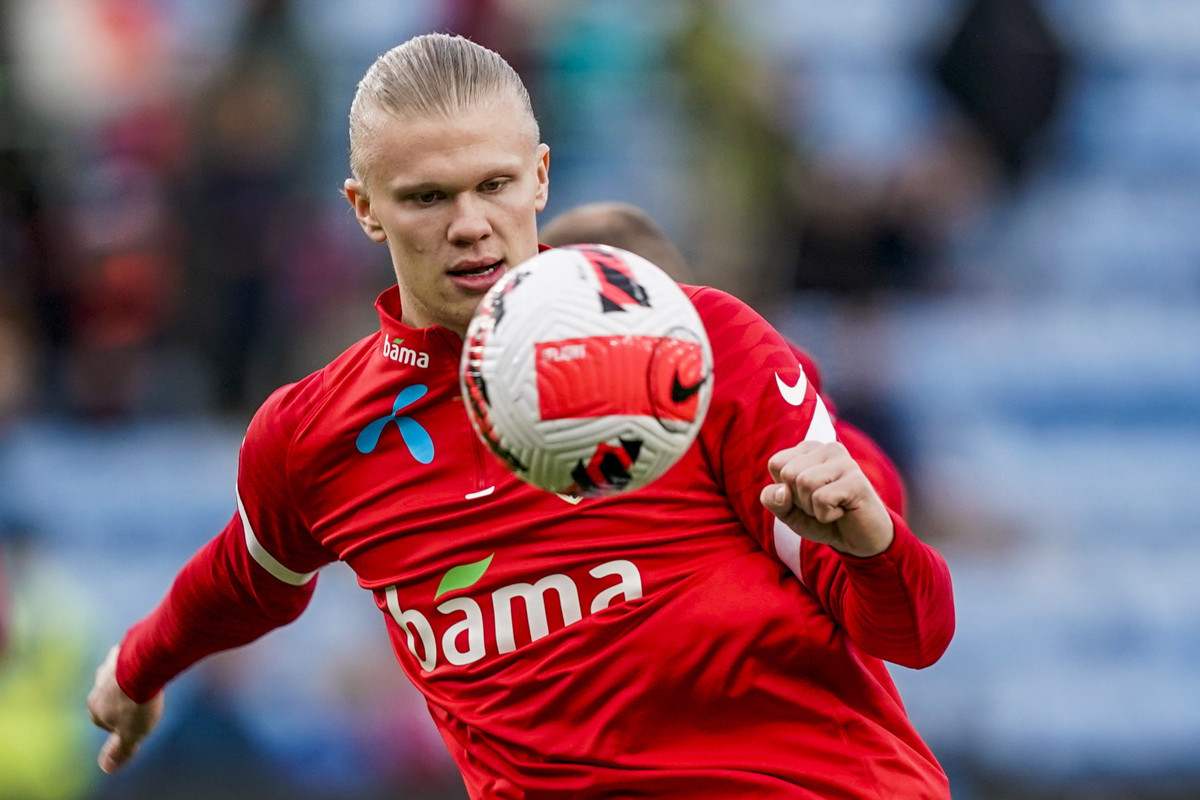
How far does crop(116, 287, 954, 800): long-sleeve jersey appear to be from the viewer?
3.05 m

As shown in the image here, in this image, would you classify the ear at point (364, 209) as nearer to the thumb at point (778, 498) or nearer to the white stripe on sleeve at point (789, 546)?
the white stripe on sleeve at point (789, 546)

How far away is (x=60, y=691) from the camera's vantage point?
8031 mm

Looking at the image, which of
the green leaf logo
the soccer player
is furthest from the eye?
the soccer player

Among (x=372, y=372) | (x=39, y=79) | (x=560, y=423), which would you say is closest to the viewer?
(x=560, y=423)

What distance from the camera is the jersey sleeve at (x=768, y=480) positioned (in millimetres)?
2850

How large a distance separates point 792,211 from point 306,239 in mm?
2666

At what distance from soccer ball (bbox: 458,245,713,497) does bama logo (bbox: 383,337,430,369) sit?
66 centimetres

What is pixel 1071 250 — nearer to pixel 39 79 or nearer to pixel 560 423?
pixel 39 79

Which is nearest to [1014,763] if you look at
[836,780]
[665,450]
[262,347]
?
[262,347]

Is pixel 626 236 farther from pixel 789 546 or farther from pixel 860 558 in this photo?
pixel 860 558

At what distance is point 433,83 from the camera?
3141mm

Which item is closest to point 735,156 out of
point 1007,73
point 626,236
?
point 1007,73

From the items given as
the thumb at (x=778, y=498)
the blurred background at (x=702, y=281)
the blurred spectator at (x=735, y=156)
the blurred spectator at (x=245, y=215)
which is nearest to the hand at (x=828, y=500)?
the thumb at (x=778, y=498)

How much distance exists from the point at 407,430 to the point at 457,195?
0.53m
